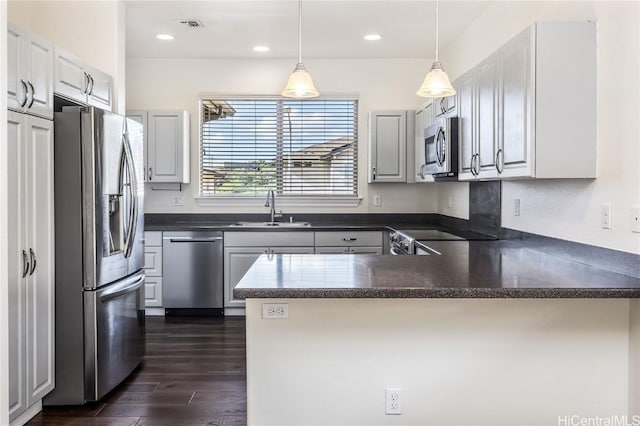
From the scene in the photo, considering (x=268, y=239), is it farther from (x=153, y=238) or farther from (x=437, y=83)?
(x=437, y=83)

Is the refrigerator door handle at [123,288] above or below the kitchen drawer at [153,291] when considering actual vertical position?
above

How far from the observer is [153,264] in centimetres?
489

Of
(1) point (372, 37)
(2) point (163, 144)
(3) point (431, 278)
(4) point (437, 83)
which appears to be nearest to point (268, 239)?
(2) point (163, 144)

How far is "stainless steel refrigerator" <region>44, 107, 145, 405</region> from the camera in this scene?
2844 millimetres

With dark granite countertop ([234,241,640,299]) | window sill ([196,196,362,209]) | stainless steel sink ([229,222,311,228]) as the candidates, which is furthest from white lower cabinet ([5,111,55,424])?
window sill ([196,196,362,209])

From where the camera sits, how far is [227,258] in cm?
490

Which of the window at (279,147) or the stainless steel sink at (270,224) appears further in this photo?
the window at (279,147)

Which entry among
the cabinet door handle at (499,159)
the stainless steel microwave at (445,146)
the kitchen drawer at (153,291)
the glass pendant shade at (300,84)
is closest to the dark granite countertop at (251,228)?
the kitchen drawer at (153,291)

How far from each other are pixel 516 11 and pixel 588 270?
1867 mm

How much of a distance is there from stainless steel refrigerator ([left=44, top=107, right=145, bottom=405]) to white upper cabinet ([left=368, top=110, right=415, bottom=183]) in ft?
9.00

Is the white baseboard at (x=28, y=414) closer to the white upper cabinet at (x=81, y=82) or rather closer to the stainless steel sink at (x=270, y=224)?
the white upper cabinet at (x=81, y=82)

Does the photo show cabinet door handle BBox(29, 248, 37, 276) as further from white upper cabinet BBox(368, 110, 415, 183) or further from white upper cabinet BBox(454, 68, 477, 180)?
white upper cabinet BBox(368, 110, 415, 183)

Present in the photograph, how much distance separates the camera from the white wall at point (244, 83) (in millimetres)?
5379

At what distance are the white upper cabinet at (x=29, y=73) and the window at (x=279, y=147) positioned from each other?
269 centimetres
